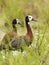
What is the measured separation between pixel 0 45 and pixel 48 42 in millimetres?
1459

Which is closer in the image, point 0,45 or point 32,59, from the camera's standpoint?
point 32,59

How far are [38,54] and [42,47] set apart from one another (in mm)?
157

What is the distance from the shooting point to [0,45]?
7.47 m

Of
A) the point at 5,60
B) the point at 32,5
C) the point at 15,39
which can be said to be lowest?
the point at 32,5

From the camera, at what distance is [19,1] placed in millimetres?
11156

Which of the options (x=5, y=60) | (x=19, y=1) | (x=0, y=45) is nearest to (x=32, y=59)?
(x=5, y=60)

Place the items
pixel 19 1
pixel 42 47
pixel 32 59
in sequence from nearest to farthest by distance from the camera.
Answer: pixel 32 59 → pixel 42 47 → pixel 19 1

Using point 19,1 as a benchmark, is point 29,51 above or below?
above

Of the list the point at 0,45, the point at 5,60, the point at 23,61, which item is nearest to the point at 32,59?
the point at 23,61

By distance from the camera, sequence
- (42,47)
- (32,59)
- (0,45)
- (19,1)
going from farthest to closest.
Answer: (19,1) < (0,45) < (42,47) < (32,59)

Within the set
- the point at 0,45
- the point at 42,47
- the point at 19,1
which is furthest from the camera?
the point at 19,1

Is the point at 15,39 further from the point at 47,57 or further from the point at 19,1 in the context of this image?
the point at 19,1

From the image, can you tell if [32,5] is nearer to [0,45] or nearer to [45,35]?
[0,45]

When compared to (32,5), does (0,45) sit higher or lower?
higher
